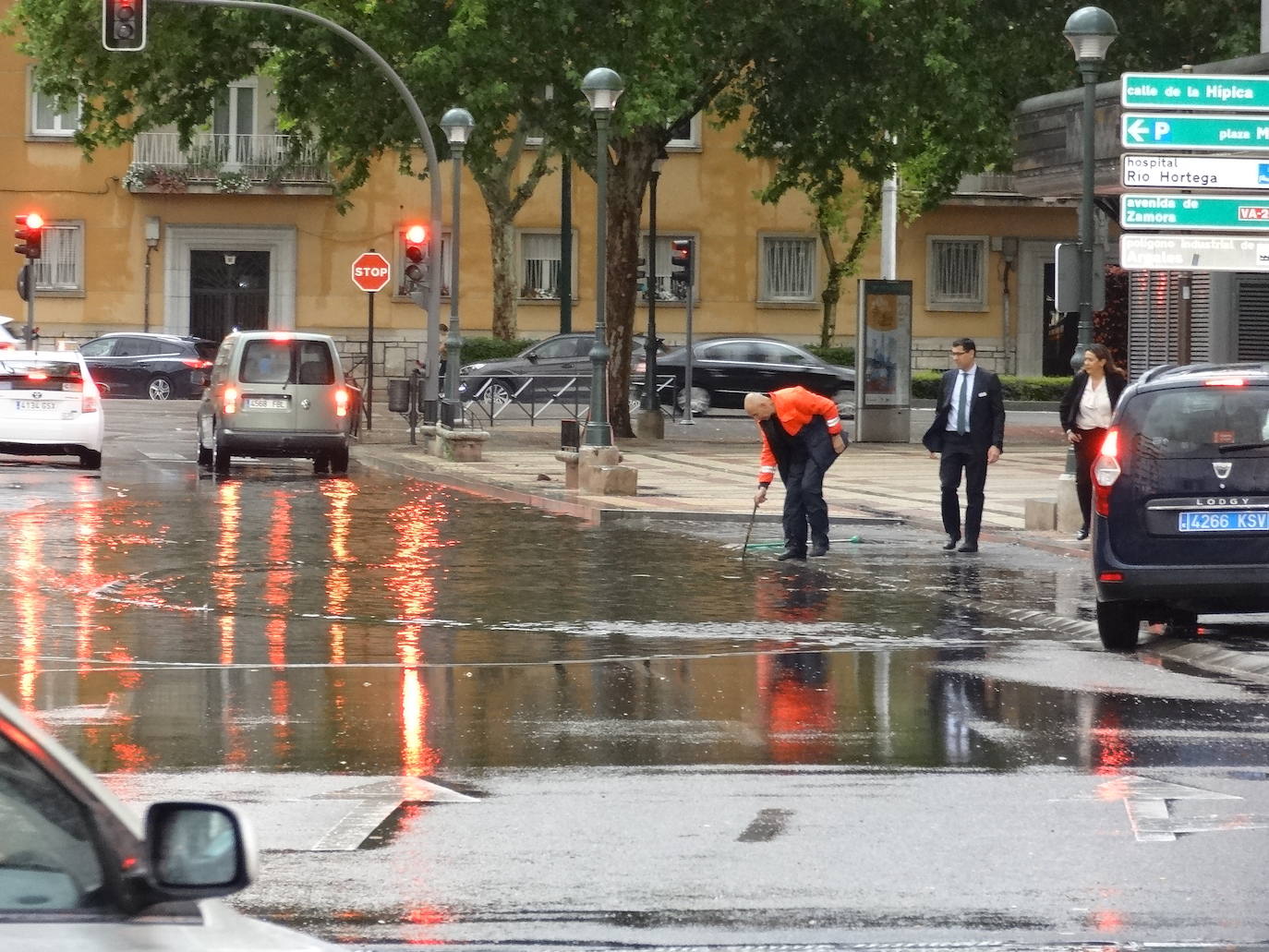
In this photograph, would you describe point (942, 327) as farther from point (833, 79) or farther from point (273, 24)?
point (273, 24)

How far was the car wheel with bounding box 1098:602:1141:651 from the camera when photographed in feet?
42.4

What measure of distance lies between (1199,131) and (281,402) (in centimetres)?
1344

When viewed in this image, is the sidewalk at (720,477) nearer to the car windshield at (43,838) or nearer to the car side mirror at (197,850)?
the car side mirror at (197,850)

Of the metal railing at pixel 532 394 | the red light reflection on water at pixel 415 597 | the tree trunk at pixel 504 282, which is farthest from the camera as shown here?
the tree trunk at pixel 504 282

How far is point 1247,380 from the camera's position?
500 inches

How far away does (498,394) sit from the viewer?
44.9 meters

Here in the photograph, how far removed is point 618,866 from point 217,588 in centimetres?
905

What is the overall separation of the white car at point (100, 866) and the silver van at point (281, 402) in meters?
25.2

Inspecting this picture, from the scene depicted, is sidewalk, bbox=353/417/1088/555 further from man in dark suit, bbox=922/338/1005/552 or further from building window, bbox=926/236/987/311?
building window, bbox=926/236/987/311

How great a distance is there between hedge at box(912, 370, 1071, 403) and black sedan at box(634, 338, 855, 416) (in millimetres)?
5626

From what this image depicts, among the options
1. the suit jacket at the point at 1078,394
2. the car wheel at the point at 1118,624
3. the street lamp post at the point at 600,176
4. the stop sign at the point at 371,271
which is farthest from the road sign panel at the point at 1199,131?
the stop sign at the point at 371,271

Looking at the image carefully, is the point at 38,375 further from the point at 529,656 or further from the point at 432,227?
the point at 529,656

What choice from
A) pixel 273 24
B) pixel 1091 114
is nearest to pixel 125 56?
pixel 273 24

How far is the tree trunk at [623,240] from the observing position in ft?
119
